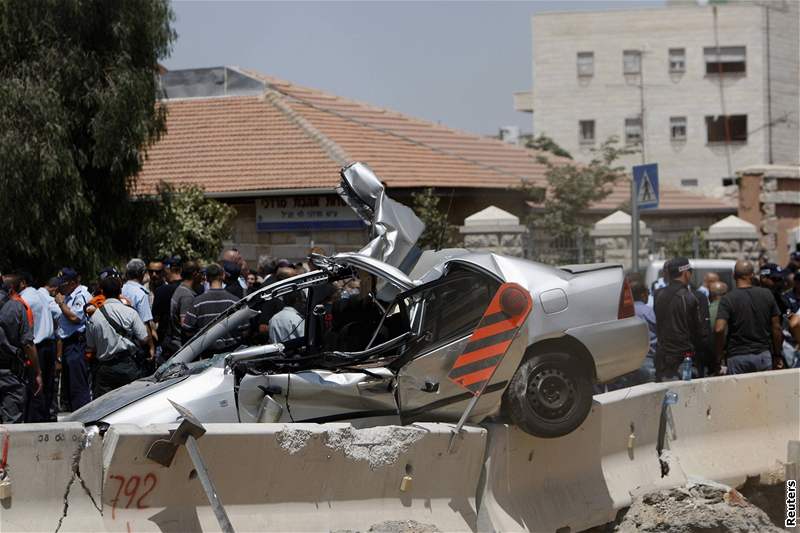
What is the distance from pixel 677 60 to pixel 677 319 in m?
47.1

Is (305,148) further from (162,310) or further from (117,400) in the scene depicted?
(117,400)

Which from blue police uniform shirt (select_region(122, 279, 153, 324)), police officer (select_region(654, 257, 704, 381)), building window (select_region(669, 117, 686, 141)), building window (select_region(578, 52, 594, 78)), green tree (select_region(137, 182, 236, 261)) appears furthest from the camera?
building window (select_region(578, 52, 594, 78))

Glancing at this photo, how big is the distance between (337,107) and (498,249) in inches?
401

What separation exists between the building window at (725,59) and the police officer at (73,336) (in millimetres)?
48063

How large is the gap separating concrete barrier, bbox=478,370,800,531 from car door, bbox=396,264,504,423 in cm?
33

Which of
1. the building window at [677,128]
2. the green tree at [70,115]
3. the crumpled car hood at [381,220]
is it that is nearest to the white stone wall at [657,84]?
the building window at [677,128]

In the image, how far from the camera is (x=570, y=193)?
83.5 feet

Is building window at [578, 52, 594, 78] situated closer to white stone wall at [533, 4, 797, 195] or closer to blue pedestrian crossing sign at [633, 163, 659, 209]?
white stone wall at [533, 4, 797, 195]

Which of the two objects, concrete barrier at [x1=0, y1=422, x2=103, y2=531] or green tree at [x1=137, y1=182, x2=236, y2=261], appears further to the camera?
green tree at [x1=137, y1=182, x2=236, y2=261]

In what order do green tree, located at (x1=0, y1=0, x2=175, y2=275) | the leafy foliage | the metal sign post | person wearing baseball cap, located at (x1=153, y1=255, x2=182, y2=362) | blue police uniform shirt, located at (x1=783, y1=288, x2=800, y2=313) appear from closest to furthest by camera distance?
person wearing baseball cap, located at (x1=153, y1=255, x2=182, y2=362)
blue police uniform shirt, located at (x1=783, y1=288, x2=800, y2=313)
the metal sign post
green tree, located at (x1=0, y1=0, x2=175, y2=275)
the leafy foliage

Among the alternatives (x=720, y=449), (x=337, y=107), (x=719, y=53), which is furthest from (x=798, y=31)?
(x=720, y=449)

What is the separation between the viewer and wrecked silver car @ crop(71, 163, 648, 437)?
707 centimetres

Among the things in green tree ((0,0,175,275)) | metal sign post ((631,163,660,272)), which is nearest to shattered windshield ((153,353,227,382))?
metal sign post ((631,163,660,272))

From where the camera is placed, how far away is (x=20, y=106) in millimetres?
16531
